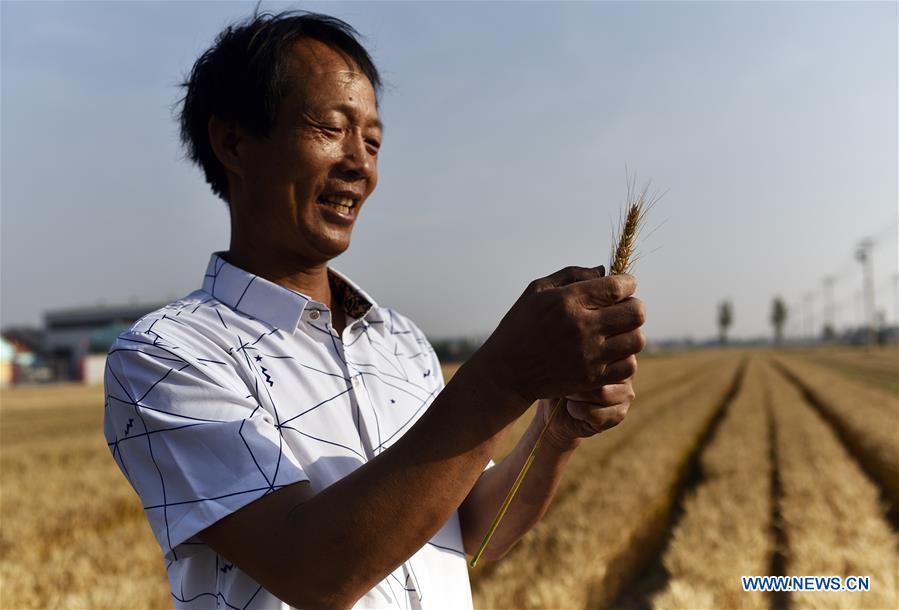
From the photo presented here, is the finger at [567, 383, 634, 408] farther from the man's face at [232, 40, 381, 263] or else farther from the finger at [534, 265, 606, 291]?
the man's face at [232, 40, 381, 263]

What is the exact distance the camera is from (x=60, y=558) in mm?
5598

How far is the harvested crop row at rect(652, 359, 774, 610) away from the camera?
16.3 feet

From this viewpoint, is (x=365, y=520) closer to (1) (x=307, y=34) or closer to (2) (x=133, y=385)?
(2) (x=133, y=385)

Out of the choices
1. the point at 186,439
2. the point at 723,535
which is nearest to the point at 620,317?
the point at 186,439

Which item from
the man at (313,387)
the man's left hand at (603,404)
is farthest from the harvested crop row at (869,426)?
the man at (313,387)

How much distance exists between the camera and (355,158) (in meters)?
1.62

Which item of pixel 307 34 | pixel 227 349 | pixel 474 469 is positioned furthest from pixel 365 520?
pixel 307 34

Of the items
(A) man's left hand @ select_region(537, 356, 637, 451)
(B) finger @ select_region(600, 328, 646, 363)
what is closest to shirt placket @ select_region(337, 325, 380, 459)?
(A) man's left hand @ select_region(537, 356, 637, 451)

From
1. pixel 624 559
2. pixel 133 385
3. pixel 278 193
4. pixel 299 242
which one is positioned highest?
pixel 278 193

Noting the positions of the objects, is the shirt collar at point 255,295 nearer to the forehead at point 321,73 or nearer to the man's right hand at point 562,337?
the forehead at point 321,73

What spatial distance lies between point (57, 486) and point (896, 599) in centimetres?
894

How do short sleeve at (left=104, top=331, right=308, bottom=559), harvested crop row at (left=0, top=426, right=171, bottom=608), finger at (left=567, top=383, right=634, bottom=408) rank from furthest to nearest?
harvested crop row at (left=0, top=426, right=171, bottom=608) → finger at (left=567, top=383, right=634, bottom=408) → short sleeve at (left=104, top=331, right=308, bottom=559)

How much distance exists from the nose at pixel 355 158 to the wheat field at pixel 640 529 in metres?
3.87

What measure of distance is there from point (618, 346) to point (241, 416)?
680 millimetres
